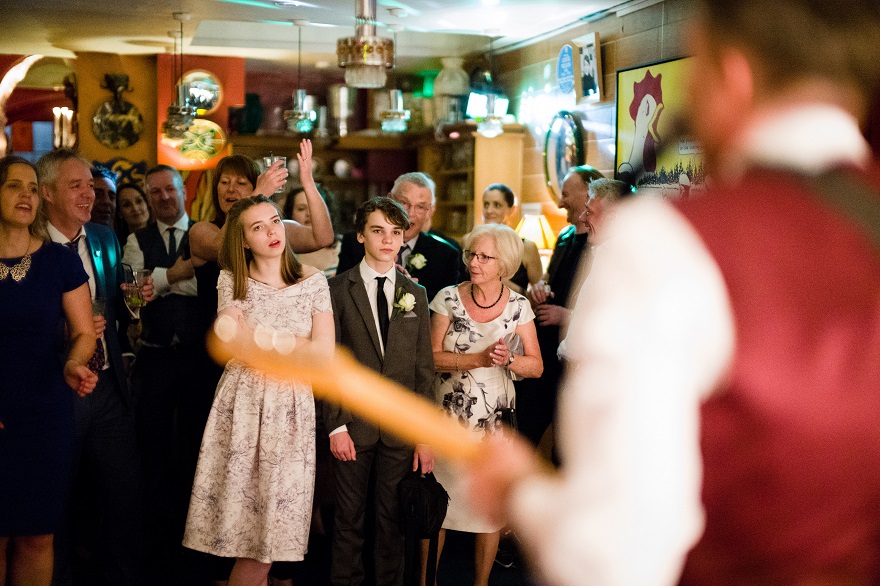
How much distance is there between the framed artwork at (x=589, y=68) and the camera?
6.23 meters

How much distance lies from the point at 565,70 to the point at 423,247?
296 cm

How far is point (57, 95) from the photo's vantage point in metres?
11.2

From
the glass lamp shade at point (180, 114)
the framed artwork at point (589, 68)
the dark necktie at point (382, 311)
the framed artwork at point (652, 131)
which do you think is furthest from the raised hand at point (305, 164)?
the glass lamp shade at point (180, 114)

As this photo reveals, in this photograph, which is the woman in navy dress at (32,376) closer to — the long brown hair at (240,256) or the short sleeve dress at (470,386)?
the long brown hair at (240,256)

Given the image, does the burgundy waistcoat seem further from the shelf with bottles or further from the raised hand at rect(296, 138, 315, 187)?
the shelf with bottles

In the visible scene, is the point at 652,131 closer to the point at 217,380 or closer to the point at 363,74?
the point at 363,74

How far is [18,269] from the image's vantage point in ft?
9.49

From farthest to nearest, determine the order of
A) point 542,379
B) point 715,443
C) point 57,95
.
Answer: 1. point 57,95
2. point 542,379
3. point 715,443

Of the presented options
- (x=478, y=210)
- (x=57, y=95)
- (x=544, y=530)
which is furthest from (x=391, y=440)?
(x=57, y=95)

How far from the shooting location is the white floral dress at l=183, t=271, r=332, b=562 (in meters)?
3.03

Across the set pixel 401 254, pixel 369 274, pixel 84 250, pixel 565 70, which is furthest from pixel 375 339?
pixel 565 70

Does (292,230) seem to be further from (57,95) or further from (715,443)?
(57,95)

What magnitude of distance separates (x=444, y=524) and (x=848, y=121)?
113 inches

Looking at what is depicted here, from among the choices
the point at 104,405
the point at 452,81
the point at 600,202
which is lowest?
the point at 104,405
